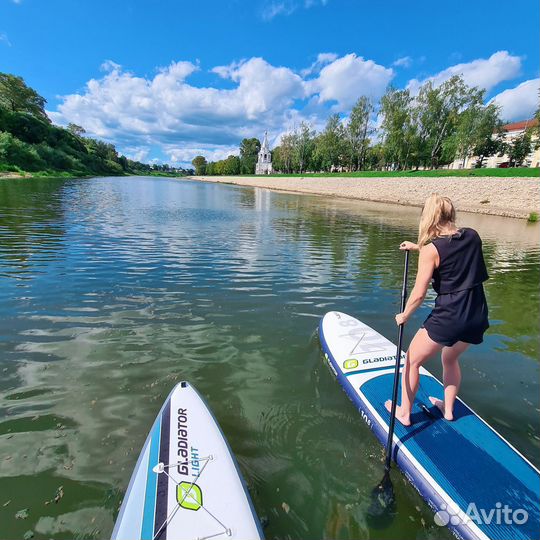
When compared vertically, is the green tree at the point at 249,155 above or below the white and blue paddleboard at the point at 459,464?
above

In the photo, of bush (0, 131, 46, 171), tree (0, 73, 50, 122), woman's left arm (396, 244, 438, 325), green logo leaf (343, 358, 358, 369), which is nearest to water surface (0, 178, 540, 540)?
green logo leaf (343, 358, 358, 369)

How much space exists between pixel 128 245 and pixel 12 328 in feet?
24.8

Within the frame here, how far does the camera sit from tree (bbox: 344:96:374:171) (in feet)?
248

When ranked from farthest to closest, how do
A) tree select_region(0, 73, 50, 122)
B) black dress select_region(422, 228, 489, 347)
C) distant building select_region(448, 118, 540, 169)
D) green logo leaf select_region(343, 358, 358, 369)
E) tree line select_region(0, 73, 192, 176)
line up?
tree select_region(0, 73, 50, 122), distant building select_region(448, 118, 540, 169), tree line select_region(0, 73, 192, 176), green logo leaf select_region(343, 358, 358, 369), black dress select_region(422, 228, 489, 347)

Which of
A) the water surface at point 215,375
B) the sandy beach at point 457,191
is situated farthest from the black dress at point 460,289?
the sandy beach at point 457,191

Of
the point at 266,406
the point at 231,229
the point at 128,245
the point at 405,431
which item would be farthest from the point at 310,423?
the point at 231,229

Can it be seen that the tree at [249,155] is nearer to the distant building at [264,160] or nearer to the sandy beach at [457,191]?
the distant building at [264,160]

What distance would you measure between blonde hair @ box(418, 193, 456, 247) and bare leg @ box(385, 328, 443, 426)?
3.82 feet

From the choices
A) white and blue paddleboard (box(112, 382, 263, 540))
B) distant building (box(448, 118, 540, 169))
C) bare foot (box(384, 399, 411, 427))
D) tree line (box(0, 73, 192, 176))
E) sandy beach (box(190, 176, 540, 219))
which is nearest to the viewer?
white and blue paddleboard (box(112, 382, 263, 540))

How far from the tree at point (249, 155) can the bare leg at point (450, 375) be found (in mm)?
170208

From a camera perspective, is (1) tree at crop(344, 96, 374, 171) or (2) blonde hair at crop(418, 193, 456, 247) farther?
(1) tree at crop(344, 96, 374, 171)

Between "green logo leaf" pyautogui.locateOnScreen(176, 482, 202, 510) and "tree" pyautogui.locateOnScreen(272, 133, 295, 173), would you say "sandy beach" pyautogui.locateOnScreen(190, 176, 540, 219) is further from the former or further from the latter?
"tree" pyautogui.locateOnScreen(272, 133, 295, 173)

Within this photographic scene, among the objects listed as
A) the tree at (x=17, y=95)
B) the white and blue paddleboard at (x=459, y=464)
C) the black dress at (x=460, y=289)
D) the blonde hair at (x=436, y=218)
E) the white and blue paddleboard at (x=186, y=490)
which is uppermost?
the tree at (x=17, y=95)

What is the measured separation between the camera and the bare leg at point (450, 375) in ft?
11.8
